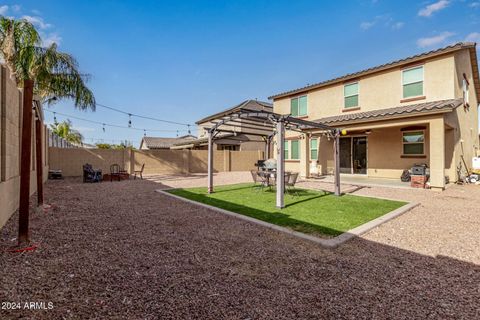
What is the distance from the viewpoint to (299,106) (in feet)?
59.2

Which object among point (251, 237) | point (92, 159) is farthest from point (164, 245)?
point (92, 159)

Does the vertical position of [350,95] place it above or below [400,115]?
above

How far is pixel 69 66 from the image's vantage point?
1428 centimetres

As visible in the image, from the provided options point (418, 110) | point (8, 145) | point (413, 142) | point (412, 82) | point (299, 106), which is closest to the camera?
point (8, 145)

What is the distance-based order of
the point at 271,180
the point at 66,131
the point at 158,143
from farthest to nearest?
1. the point at 158,143
2. the point at 66,131
3. the point at 271,180

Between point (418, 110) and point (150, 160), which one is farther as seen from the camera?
point (150, 160)

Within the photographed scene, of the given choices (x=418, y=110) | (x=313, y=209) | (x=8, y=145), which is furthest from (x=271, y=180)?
(x=8, y=145)

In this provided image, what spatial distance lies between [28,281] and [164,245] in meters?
1.86

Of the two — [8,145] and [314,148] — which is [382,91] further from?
[8,145]

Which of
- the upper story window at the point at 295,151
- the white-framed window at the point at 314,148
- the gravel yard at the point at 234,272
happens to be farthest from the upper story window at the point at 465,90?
the gravel yard at the point at 234,272

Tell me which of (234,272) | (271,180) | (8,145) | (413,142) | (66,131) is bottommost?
(234,272)

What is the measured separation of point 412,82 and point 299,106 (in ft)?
23.4

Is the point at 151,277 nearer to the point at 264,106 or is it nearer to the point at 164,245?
the point at 164,245

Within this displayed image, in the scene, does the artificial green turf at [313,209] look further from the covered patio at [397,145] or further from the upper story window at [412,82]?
the upper story window at [412,82]
